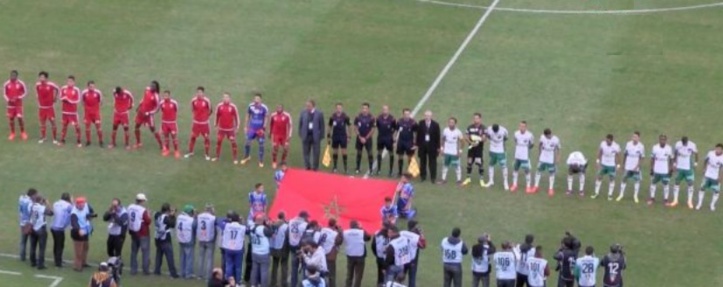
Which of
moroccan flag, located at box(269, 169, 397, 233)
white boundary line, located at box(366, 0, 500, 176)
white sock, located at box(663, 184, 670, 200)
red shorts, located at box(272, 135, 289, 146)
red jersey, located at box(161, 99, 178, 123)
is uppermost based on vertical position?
white boundary line, located at box(366, 0, 500, 176)

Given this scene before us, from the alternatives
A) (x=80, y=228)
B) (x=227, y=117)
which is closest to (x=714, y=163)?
(x=227, y=117)

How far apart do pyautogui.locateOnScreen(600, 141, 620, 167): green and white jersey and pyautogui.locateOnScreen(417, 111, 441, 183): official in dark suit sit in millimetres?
3592

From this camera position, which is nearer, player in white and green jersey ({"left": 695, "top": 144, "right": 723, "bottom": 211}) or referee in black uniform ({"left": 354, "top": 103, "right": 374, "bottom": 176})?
player in white and green jersey ({"left": 695, "top": 144, "right": 723, "bottom": 211})

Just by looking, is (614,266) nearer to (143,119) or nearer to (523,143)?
(523,143)

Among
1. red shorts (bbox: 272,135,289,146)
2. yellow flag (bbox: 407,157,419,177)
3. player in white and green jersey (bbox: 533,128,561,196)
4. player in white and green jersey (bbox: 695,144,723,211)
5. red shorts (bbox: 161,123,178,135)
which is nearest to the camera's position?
player in white and green jersey (bbox: 695,144,723,211)

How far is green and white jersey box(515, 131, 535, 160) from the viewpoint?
43.0m

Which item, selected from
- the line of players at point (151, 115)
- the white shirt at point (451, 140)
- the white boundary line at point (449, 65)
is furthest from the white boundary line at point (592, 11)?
the white shirt at point (451, 140)

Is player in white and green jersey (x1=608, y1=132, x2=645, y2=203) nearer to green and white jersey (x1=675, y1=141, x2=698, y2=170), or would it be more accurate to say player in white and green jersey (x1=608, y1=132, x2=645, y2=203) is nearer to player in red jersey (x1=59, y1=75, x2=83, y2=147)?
green and white jersey (x1=675, y1=141, x2=698, y2=170)

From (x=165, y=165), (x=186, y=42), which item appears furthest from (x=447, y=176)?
(x=186, y=42)

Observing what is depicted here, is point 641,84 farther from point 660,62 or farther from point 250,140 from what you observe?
point 250,140

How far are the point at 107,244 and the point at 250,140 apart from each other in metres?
6.20

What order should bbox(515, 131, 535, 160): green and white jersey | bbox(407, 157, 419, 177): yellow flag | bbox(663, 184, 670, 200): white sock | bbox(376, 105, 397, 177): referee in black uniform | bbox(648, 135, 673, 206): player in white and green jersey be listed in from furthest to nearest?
bbox(407, 157, 419, 177): yellow flag, bbox(376, 105, 397, 177): referee in black uniform, bbox(515, 131, 535, 160): green and white jersey, bbox(663, 184, 670, 200): white sock, bbox(648, 135, 673, 206): player in white and green jersey

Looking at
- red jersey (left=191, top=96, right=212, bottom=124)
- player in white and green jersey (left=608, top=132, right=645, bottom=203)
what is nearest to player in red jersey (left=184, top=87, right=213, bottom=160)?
red jersey (left=191, top=96, right=212, bottom=124)

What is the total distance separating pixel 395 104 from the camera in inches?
1870
